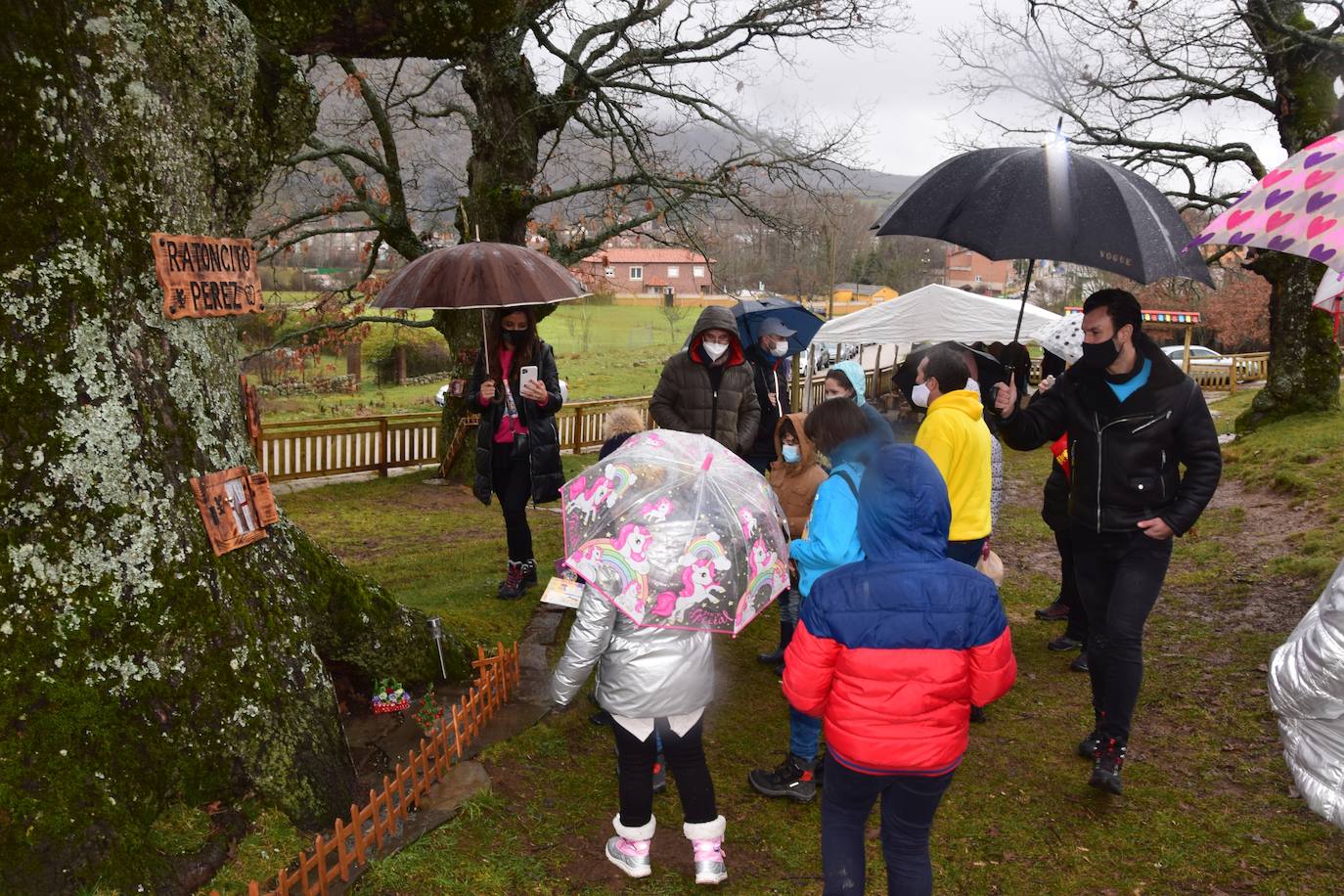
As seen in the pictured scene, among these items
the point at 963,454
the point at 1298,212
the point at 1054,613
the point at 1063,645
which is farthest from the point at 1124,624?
the point at 1054,613

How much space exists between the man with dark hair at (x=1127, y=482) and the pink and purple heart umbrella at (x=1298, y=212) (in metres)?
0.51

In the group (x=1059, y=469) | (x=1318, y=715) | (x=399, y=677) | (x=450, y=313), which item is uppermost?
(x=450, y=313)

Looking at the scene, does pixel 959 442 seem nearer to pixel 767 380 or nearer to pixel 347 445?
pixel 767 380

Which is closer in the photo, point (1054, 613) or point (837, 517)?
point (837, 517)

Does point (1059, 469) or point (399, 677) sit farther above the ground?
point (1059, 469)

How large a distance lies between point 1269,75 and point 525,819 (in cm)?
1472

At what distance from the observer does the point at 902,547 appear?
253cm

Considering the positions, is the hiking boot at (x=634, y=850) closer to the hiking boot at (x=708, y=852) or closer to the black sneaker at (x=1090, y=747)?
the hiking boot at (x=708, y=852)

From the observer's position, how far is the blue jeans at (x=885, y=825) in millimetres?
2543

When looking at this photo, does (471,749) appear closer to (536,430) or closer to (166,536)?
(166,536)

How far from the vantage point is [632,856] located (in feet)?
10.0

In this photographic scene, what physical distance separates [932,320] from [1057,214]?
11.9 m

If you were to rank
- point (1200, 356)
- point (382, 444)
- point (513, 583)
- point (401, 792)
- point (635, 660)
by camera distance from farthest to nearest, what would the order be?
point (1200, 356), point (382, 444), point (513, 583), point (401, 792), point (635, 660)

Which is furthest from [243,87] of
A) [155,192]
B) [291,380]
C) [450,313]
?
[291,380]
